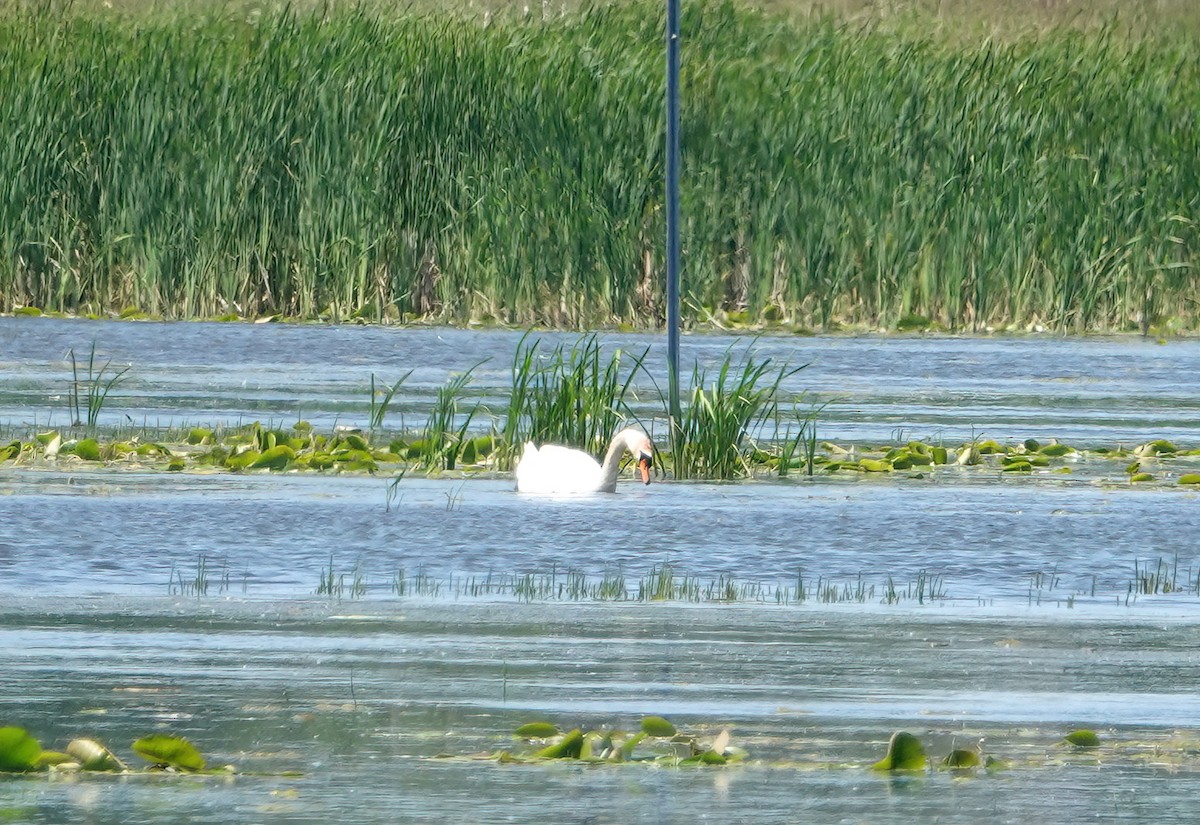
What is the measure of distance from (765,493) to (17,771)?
20.6 ft

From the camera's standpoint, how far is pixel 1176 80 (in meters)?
21.9

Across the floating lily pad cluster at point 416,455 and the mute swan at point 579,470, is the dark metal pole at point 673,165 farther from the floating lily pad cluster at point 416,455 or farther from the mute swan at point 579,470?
the mute swan at point 579,470

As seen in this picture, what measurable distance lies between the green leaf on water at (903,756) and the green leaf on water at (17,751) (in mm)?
1782

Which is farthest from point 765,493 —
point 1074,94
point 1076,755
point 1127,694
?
point 1074,94

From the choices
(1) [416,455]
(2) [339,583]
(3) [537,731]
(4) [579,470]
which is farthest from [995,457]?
(3) [537,731]

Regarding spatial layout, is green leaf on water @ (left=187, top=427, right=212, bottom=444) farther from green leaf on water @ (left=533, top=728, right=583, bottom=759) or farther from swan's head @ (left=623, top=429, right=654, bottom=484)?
green leaf on water @ (left=533, top=728, right=583, bottom=759)

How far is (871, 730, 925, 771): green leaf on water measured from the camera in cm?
600

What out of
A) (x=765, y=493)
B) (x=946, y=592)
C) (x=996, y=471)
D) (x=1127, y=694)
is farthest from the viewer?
(x=996, y=471)

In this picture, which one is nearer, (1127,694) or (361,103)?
(1127,694)

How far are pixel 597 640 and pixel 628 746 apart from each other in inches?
68.1

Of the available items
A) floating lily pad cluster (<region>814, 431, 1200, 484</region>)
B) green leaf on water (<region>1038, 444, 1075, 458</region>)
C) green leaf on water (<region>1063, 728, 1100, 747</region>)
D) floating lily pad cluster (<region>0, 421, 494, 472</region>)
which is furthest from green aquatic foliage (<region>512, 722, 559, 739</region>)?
green leaf on water (<region>1038, 444, 1075, 458</region>)

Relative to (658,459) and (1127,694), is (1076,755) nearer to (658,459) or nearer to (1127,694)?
(1127,694)

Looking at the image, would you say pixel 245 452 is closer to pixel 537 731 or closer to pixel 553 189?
pixel 537 731

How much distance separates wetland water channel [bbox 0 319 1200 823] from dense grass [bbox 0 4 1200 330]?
604cm
